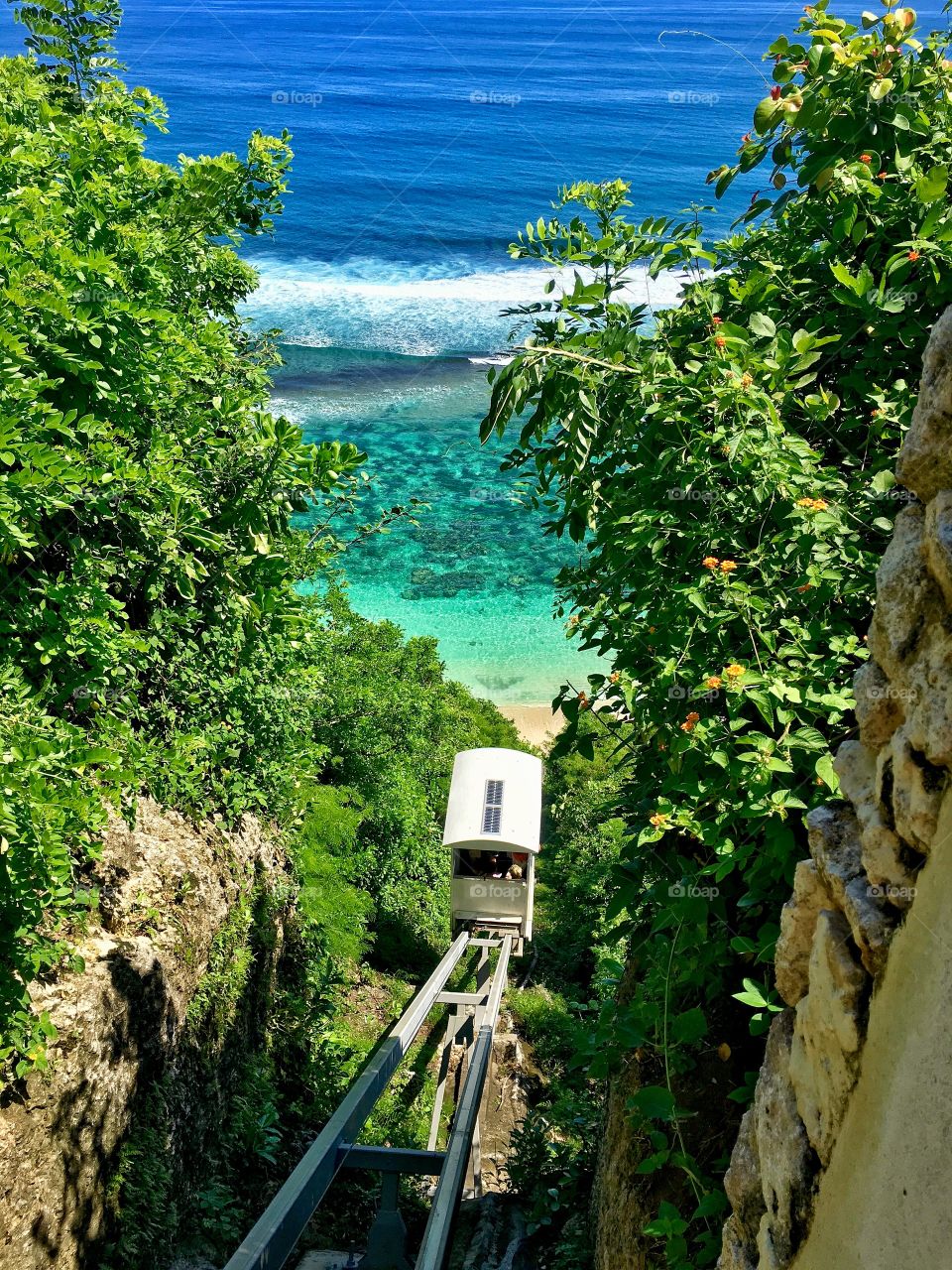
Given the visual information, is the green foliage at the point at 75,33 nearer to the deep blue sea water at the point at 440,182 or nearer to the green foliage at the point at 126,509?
the green foliage at the point at 126,509

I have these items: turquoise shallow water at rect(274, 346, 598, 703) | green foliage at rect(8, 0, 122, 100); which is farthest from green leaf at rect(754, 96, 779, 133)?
turquoise shallow water at rect(274, 346, 598, 703)

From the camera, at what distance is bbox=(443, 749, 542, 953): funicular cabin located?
1394 cm

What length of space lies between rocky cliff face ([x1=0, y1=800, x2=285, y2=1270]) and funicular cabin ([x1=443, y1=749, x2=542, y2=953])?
576 cm

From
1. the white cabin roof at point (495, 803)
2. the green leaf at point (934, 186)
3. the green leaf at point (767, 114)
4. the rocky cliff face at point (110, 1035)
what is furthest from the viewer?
the white cabin roof at point (495, 803)

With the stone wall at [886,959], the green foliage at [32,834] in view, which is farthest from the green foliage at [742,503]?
the green foliage at [32,834]

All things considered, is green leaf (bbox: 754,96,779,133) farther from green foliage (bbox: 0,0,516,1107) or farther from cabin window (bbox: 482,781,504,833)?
cabin window (bbox: 482,781,504,833)

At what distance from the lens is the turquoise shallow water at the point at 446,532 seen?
29.7 metres

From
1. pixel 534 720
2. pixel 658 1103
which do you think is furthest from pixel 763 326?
pixel 534 720

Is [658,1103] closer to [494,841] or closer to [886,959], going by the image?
[886,959]

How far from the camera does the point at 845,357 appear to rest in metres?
4.62

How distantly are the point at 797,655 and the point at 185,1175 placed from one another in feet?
20.2

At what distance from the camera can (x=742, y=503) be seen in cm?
377

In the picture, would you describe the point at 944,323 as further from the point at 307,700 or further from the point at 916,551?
the point at 307,700

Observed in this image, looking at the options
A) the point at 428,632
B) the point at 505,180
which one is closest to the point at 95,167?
the point at 428,632
